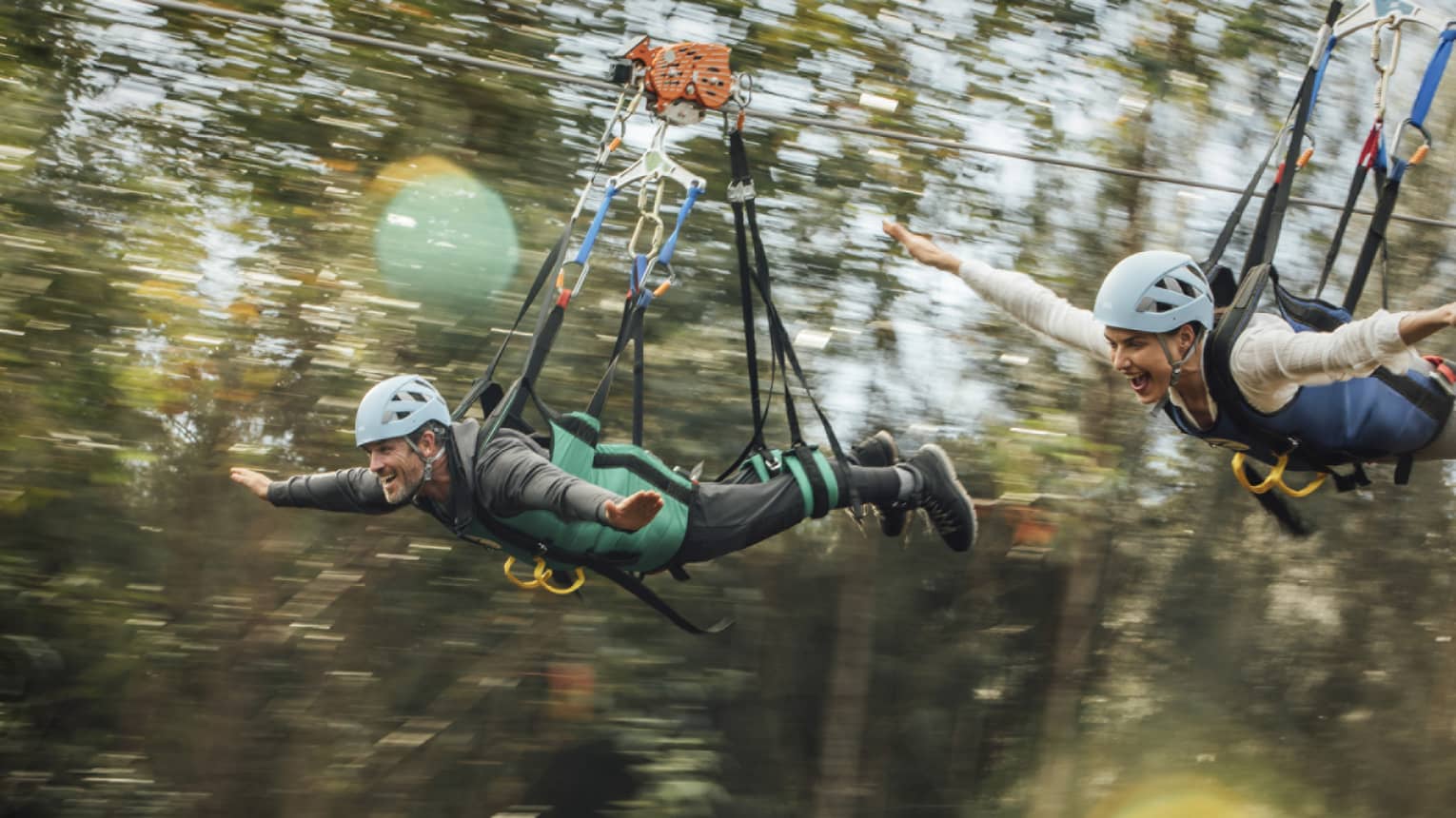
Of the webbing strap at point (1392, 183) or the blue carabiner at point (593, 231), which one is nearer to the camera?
the blue carabiner at point (593, 231)

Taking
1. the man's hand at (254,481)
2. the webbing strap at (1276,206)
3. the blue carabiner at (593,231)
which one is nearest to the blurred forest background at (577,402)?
the man's hand at (254,481)

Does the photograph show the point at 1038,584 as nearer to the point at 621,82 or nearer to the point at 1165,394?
the point at 1165,394

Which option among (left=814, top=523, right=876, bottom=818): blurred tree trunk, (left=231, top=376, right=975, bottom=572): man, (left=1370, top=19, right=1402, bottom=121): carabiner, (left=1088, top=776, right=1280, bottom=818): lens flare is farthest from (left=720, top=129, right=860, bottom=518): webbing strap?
(left=1088, top=776, right=1280, bottom=818): lens flare

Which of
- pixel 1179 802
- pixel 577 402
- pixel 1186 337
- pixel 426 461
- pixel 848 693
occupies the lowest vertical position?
pixel 1179 802

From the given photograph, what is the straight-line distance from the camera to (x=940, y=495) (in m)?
3.54

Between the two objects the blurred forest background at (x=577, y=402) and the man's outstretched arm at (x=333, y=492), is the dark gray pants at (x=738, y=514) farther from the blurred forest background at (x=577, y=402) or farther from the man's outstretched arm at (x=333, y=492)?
the blurred forest background at (x=577, y=402)

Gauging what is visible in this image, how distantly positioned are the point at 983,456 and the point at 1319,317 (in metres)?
3.01

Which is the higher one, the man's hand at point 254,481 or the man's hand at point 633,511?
the man's hand at point 633,511

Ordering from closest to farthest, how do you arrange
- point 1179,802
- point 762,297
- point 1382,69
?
point 762,297 → point 1382,69 → point 1179,802

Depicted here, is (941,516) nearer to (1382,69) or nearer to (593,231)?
(593,231)

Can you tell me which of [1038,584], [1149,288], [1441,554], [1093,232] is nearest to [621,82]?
[1149,288]

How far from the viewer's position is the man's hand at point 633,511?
2576mm

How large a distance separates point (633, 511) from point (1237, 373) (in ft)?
4.42

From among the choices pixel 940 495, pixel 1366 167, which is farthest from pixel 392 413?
pixel 1366 167
